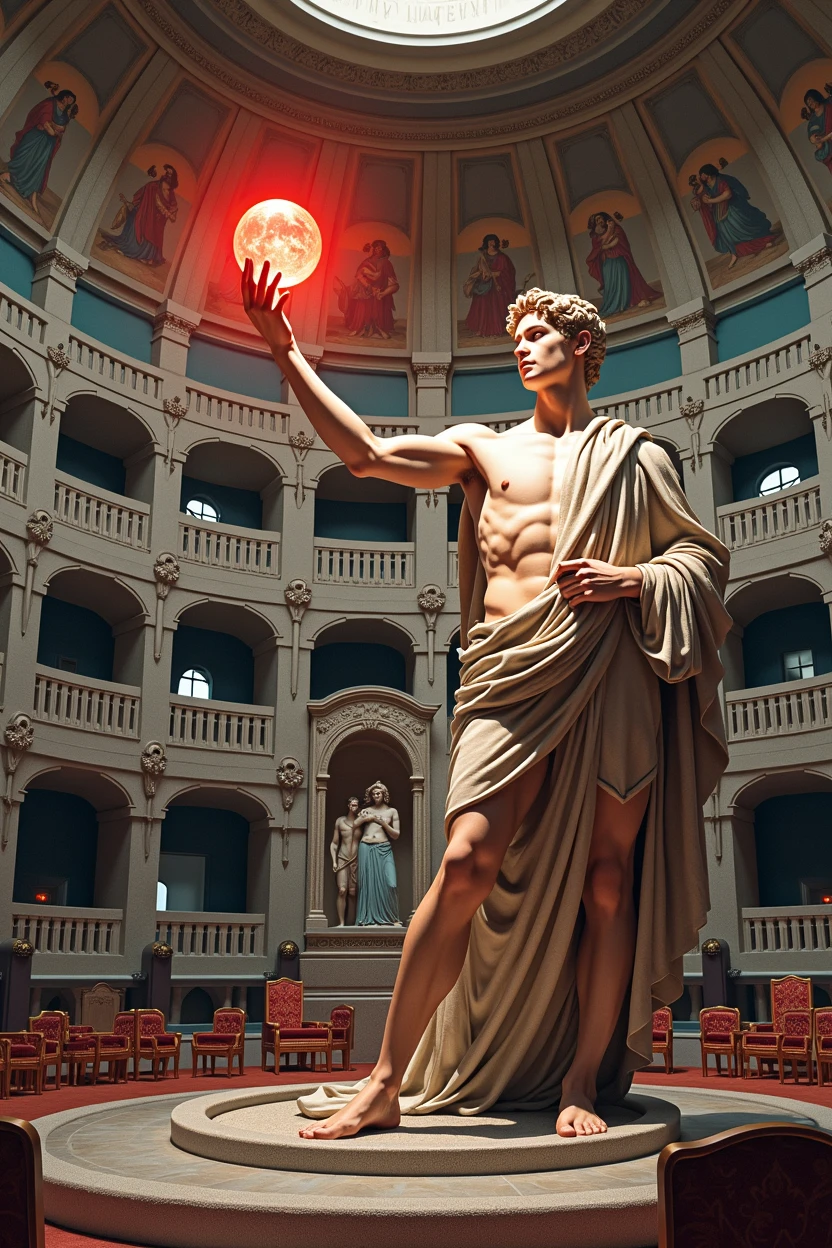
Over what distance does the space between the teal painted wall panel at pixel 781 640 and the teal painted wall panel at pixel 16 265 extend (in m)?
14.0

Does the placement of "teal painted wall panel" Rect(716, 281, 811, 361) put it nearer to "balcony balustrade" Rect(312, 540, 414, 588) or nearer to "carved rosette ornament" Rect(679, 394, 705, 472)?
"carved rosette ornament" Rect(679, 394, 705, 472)

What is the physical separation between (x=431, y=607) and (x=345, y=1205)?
57.6 feet

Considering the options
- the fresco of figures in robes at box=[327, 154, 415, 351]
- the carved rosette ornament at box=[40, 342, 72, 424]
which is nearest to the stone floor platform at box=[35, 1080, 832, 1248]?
the carved rosette ornament at box=[40, 342, 72, 424]

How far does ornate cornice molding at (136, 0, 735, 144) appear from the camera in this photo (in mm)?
19094

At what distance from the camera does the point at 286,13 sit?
1967 cm

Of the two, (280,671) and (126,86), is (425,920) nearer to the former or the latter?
(280,671)

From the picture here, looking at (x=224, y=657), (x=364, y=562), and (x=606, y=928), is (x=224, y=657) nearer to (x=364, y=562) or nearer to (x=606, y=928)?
(x=364, y=562)

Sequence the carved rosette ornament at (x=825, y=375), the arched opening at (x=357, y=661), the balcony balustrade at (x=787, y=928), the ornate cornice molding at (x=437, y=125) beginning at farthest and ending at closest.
Result: the arched opening at (x=357, y=661), the ornate cornice molding at (x=437, y=125), the carved rosette ornament at (x=825, y=375), the balcony balustrade at (x=787, y=928)

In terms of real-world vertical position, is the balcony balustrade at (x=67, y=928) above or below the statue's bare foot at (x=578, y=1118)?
above

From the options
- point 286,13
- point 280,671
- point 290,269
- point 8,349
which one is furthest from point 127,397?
point 290,269

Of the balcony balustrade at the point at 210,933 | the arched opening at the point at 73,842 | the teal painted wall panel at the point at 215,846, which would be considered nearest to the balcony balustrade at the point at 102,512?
the arched opening at the point at 73,842

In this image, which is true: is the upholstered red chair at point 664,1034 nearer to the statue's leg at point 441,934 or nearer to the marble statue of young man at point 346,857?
the marble statue of young man at point 346,857

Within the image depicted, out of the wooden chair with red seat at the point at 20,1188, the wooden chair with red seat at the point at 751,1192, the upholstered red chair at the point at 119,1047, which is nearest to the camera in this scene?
the wooden chair with red seat at the point at 751,1192

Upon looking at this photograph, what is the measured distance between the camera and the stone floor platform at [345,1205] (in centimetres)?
324
